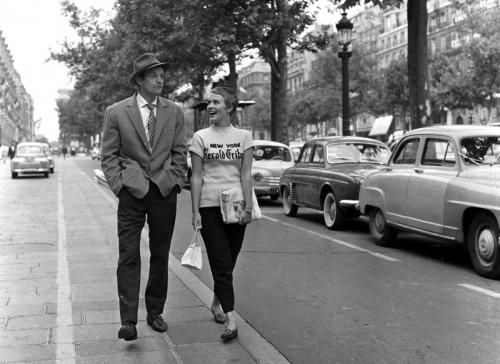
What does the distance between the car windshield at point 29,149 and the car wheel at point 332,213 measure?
73.2 feet

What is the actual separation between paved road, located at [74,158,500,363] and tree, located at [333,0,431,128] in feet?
19.8

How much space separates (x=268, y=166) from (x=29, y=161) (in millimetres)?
17566

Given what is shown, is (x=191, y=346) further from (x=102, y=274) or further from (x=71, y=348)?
(x=102, y=274)

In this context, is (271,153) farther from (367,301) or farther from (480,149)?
(367,301)

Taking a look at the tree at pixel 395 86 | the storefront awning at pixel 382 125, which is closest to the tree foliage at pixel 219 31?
the tree at pixel 395 86

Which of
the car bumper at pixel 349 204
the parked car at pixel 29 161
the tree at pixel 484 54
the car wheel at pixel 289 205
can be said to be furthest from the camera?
the tree at pixel 484 54

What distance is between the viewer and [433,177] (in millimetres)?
8117

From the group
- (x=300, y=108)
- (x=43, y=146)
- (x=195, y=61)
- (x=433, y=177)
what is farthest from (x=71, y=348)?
(x=300, y=108)

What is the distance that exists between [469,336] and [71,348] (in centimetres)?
283

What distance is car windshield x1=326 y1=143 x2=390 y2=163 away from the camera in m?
12.0

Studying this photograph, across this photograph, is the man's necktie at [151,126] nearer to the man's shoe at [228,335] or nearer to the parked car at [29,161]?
the man's shoe at [228,335]

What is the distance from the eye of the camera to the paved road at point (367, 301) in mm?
4609

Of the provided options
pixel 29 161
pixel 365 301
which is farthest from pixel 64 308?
pixel 29 161

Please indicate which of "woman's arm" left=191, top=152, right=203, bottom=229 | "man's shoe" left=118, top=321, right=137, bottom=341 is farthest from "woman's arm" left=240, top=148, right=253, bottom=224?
"man's shoe" left=118, top=321, right=137, bottom=341
